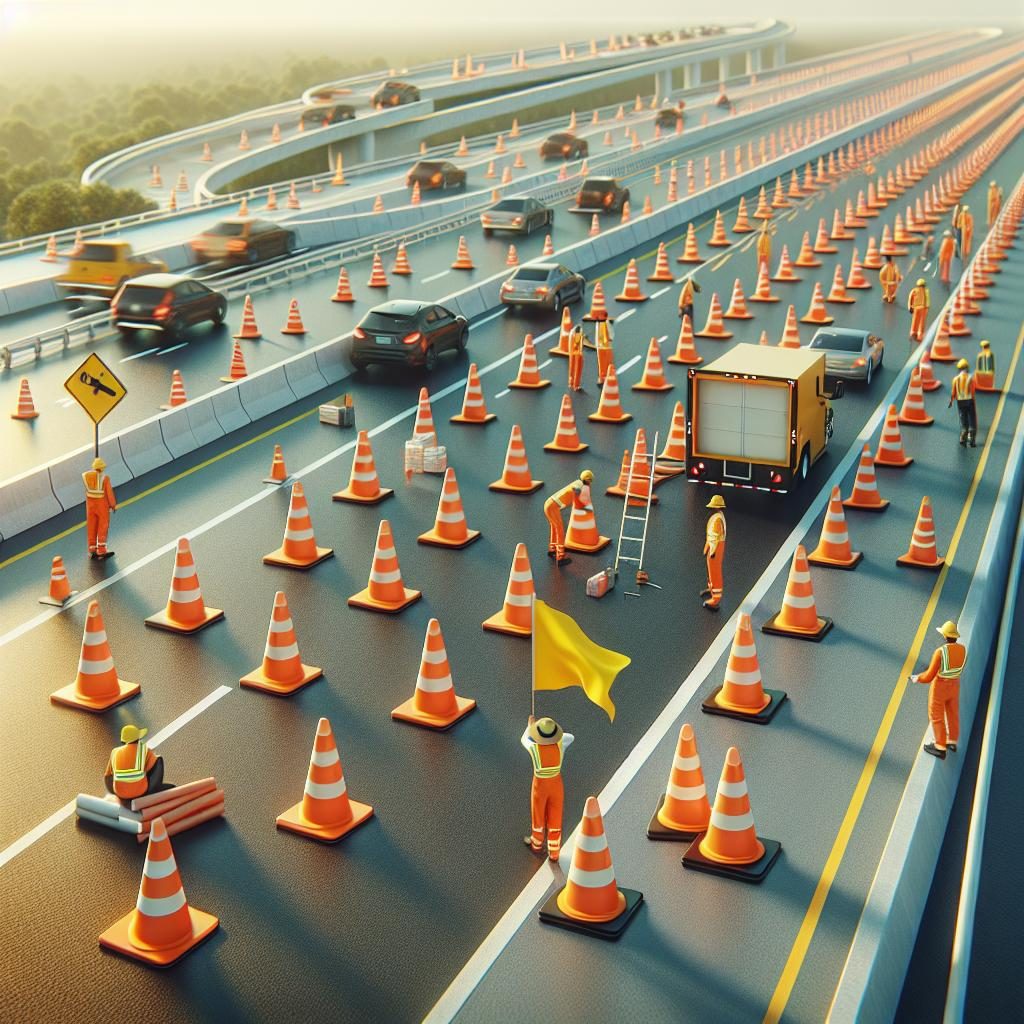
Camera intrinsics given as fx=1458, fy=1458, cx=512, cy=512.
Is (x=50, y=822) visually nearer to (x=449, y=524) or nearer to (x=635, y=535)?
(x=449, y=524)

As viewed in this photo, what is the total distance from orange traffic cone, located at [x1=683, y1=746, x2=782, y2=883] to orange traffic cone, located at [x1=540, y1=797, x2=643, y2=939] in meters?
0.98

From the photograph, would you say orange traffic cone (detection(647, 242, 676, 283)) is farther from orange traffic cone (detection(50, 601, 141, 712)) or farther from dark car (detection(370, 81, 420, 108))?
dark car (detection(370, 81, 420, 108))

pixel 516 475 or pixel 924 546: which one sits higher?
pixel 924 546

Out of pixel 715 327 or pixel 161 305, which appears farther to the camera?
pixel 715 327

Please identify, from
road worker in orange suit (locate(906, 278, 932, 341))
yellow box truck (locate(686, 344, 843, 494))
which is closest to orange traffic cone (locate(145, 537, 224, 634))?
yellow box truck (locate(686, 344, 843, 494))

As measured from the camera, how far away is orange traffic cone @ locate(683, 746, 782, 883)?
11.3m

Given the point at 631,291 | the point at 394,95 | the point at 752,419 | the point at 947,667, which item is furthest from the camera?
the point at 394,95

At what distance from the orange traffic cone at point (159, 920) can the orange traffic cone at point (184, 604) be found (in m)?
6.45

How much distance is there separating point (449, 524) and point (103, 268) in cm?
1977

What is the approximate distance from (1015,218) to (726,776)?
44.7 meters

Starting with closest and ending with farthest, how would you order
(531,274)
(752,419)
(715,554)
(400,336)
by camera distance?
(715,554), (752,419), (400,336), (531,274)

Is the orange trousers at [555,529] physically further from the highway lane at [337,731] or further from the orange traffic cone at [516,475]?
the orange traffic cone at [516,475]

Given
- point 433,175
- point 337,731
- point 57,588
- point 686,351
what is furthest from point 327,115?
point 337,731

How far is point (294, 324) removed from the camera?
3259 cm
